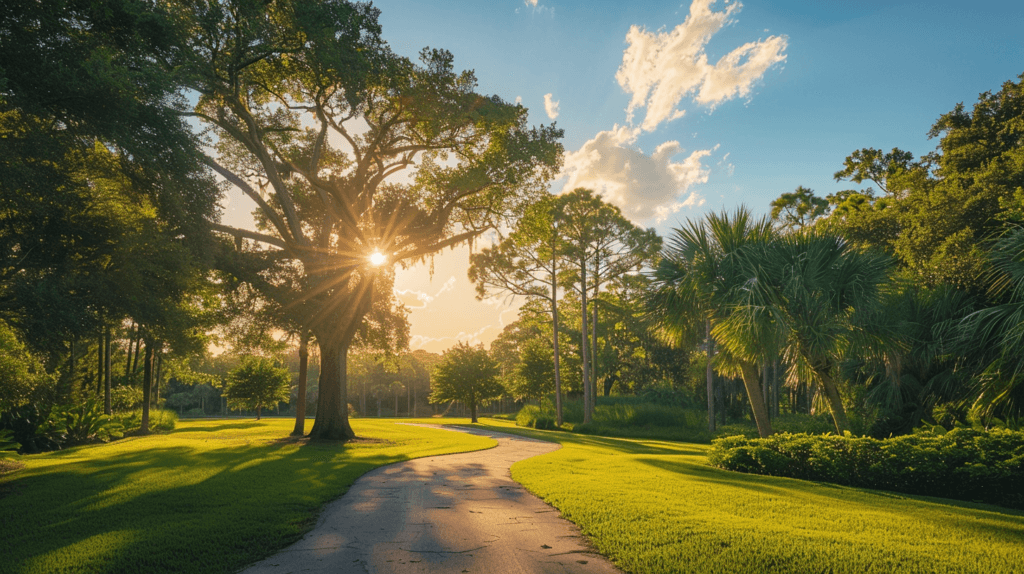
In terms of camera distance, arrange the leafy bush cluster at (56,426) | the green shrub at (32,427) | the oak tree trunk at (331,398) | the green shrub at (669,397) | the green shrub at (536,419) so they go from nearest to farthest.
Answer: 1. the green shrub at (32,427)
2. the leafy bush cluster at (56,426)
3. the oak tree trunk at (331,398)
4. the green shrub at (536,419)
5. the green shrub at (669,397)

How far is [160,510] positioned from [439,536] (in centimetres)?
396

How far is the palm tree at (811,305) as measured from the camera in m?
10.4

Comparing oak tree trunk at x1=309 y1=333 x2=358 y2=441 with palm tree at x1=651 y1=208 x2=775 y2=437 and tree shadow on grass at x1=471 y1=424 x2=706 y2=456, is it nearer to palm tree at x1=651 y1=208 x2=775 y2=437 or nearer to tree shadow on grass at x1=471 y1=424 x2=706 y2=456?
tree shadow on grass at x1=471 y1=424 x2=706 y2=456

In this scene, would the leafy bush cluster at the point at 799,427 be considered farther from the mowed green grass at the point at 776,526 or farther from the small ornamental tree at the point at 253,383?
the small ornamental tree at the point at 253,383

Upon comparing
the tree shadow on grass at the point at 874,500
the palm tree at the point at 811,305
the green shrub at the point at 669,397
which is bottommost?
the green shrub at the point at 669,397

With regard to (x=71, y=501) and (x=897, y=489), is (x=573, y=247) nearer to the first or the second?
(x=897, y=489)

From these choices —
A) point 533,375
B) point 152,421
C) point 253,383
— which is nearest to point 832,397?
point 533,375

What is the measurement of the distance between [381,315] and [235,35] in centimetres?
1260

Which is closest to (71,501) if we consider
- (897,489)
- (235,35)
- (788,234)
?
(235,35)

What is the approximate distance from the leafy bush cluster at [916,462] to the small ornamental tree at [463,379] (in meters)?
29.5

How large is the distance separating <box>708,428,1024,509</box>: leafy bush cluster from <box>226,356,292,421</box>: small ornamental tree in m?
36.8

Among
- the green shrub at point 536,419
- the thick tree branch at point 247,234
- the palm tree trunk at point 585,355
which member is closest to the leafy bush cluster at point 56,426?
the thick tree branch at point 247,234

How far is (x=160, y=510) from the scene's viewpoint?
6406 mm

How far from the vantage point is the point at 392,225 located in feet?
74.0
